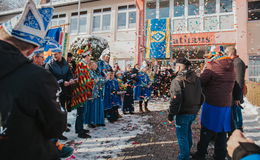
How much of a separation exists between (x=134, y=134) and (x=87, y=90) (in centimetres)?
159

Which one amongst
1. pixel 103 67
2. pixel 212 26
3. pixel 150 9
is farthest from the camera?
pixel 150 9

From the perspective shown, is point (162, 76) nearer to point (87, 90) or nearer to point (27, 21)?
point (87, 90)

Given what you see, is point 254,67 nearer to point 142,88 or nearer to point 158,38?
point 158,38

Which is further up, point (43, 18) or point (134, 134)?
point (43, 18)

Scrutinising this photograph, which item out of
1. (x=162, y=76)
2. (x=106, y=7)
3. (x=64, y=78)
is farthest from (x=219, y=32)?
(x=64, y=78)

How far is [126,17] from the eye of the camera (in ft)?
50.6

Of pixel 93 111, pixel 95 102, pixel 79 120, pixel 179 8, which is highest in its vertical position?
pixel 179 8

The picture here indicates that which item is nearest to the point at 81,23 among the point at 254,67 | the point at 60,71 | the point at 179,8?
the point at 179,8

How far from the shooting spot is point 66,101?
3996 millimetres

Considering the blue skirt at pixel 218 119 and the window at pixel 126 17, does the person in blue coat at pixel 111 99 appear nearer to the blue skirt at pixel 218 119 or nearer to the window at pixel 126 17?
the blue skirt at pixel 218 119

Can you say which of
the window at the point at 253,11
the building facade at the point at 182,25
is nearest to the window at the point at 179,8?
the building facade at the point at 182,25

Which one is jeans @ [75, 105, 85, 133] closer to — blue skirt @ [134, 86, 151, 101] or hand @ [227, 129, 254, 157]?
blue skirt @ [134, 86, 151, 101]

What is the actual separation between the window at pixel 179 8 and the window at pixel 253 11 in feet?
15.2

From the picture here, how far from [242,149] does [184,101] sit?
5.86 feet
